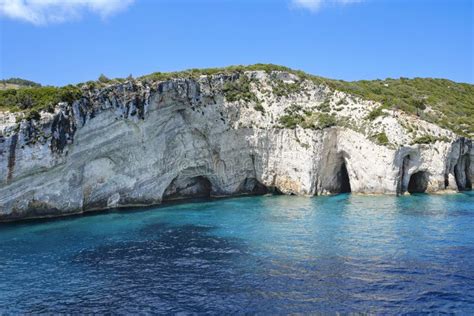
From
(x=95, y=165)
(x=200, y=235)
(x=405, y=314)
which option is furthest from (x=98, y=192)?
(x=405, y=314)

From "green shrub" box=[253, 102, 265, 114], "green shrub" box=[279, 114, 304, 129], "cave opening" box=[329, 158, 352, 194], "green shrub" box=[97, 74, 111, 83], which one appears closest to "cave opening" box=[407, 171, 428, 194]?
"cave opening" box=[329, 158, 352, 194]

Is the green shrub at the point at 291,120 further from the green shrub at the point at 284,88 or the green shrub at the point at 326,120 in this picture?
the green shrub at the point at 284,88

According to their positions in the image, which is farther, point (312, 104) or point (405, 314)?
point (312, 104)

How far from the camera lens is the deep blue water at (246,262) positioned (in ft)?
51.7

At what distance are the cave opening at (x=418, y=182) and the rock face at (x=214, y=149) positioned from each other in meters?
0.14

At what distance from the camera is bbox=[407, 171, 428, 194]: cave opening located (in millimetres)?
44000

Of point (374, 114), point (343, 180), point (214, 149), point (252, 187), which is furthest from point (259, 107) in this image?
point (343, 180)

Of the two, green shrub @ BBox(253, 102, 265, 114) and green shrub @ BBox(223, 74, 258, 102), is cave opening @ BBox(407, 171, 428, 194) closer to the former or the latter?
green shrub @ BBox(253, 102, 265, 114)

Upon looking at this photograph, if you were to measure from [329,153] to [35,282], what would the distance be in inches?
1261

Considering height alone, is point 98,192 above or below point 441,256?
above

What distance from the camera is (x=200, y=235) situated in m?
26.8

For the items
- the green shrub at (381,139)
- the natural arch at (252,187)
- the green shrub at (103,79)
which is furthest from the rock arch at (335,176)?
the green shrub at (103,79)

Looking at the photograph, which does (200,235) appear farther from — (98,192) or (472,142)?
(472,142)

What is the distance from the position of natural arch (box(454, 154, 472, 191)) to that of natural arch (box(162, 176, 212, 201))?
1082 inches
